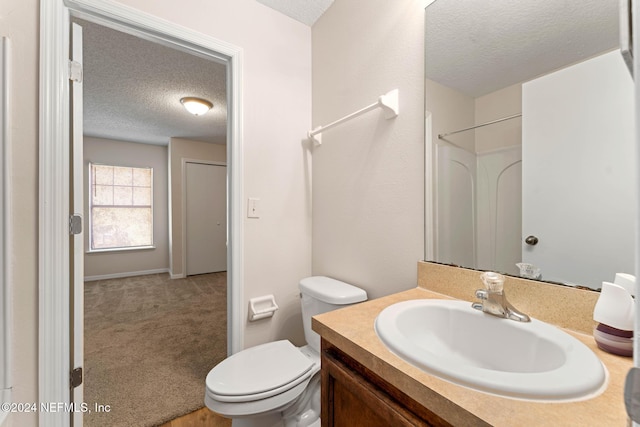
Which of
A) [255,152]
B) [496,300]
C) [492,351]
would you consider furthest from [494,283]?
[255,152]

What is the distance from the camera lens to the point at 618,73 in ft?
2.10

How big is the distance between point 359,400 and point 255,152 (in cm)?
134

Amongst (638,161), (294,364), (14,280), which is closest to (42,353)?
(14,280)

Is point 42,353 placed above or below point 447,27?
below

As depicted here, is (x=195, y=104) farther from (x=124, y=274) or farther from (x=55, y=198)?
(x=124, y=274)

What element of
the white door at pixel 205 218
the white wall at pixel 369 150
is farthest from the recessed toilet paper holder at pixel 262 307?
the white door at pixel 205 218

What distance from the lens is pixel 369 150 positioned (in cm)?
131

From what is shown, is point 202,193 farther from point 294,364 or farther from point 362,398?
point 362,398

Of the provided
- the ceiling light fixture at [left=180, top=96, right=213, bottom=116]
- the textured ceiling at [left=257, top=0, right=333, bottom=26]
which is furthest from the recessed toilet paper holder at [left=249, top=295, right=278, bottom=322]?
the ceiling light fixture at [left=180, top=96, right=213, bottom=116]

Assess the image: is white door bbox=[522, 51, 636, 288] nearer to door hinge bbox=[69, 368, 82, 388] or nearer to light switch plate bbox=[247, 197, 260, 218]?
light switch plate bbox=[247, 197, 260, 218]

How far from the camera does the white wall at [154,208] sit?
4098 millimetres

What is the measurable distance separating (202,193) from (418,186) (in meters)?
4.32

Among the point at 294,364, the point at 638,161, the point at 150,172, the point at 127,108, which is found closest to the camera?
the point at 638,161

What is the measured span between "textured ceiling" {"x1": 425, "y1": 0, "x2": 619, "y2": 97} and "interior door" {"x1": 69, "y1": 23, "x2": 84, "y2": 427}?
1.55 m
